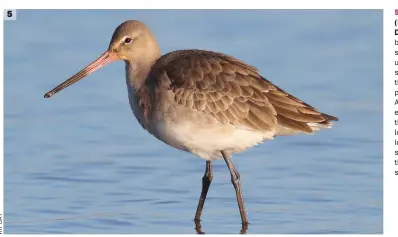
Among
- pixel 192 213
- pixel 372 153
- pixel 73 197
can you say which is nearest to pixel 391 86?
pixel 372 153

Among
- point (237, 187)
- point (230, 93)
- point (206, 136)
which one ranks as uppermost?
point (230, 93)

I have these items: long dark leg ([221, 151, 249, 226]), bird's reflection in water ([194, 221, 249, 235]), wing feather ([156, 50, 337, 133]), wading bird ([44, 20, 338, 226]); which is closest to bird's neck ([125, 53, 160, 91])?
wading bird ([44, 20, 338, 226])

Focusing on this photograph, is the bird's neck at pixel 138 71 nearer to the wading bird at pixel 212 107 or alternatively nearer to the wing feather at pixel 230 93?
the wading bird at pixel 212 107

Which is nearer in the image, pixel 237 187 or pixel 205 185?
pixel 237 187

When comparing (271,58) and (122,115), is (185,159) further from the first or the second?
(271,58)

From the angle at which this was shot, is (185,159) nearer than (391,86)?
No

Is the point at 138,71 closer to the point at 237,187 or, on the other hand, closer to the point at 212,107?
the point at 212,107

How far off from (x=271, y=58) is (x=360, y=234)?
518 centimetres

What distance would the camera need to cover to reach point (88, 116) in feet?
48.6

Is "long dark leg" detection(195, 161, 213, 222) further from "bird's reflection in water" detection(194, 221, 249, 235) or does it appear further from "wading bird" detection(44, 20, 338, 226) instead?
"bird's reflection in water" detection(194, 221, 249, 235)

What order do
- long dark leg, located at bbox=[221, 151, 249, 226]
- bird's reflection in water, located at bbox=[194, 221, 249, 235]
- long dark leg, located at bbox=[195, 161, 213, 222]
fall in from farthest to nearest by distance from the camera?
long dark leg, located at bbox=[195, 161, 213, 222] → long dark leg, located at bbox=[221, 151, 249, 226] → bird's reflection in water, located at bbox=[194, 221, 249, 235]

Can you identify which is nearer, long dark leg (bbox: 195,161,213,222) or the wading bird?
the wading bird

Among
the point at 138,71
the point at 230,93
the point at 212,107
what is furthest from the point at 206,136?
the point at 138,71

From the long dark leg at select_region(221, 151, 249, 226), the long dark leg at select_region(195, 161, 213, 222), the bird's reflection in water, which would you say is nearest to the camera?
the bird's reflection in water
